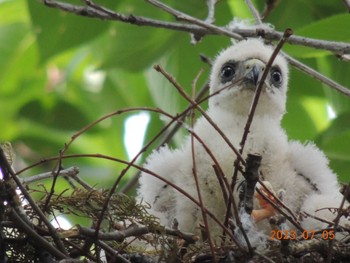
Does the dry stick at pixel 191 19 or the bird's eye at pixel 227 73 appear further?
the bird's eye at pixel 227 73

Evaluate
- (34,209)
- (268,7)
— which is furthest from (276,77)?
(34,209)

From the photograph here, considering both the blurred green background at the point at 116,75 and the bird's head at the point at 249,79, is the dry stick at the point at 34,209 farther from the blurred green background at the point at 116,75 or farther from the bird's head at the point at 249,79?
the bird's head at the point at 249,79

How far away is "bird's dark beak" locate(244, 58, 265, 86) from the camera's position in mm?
5180

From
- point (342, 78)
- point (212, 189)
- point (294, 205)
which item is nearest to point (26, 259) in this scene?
point (212, 189)

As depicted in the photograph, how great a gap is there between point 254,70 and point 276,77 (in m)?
0.24

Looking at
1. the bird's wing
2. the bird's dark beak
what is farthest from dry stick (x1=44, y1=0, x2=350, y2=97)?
the bird's wing

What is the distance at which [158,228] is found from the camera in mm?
3979

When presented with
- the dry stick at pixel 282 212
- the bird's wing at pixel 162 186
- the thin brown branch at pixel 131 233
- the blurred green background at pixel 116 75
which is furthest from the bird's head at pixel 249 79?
the thin brown branch at pixel 131 233

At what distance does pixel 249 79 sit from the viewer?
5.22m

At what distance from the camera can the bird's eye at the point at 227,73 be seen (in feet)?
17.8

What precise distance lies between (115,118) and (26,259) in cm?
432

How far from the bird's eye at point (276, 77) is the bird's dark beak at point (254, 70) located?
16 centimetres

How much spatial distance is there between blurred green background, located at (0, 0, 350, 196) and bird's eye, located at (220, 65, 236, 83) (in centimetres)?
18

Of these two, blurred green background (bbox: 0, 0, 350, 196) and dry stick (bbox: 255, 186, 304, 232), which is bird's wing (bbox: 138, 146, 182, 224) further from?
dry stick (bbox: 255, 186, 304, 232)
